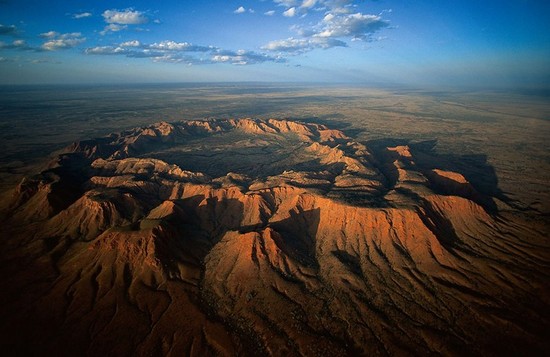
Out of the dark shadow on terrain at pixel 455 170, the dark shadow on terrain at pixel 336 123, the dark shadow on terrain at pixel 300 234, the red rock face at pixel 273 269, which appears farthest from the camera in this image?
the dark shadow on terrain at pixel 336 123

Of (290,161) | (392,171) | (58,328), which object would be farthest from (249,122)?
(58,328)

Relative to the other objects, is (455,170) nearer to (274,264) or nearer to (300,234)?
(300,234)

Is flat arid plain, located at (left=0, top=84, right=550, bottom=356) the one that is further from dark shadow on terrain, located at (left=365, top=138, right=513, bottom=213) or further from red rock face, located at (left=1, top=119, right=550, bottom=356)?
dark shadow on terrain, located at (left=365, top=138, right=513, bottom=213)

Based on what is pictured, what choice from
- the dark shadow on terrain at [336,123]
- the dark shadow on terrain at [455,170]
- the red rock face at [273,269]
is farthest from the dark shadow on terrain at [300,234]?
the dark shadow on terrain at [336,123]

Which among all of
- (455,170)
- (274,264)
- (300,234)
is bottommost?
(455,170)

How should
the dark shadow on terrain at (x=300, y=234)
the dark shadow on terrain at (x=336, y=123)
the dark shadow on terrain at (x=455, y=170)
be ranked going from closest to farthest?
the dark shadow on terrain at (x=300, y=234) < the dark shadow on terrain at (x=455, y=170) < the dark shadow on terrain at (x=336, y=123)

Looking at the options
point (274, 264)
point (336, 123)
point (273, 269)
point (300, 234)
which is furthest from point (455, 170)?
point (336, 123)

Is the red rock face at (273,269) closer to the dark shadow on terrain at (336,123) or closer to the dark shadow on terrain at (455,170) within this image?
the dark shadow on terrain at (455,170)

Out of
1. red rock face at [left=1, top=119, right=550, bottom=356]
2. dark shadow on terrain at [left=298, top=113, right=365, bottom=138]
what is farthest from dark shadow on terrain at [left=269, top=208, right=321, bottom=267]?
dark shadow on terrain at [left=298, top=113, right=365, bottom=138]

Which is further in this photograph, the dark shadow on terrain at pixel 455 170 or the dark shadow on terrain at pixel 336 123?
the dark shadow on terrain at pixel 336 123

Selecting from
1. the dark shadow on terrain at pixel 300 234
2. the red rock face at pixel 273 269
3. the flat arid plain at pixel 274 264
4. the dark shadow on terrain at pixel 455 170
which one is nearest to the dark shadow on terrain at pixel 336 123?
the dark shadow on terrain at pixel 455 170
